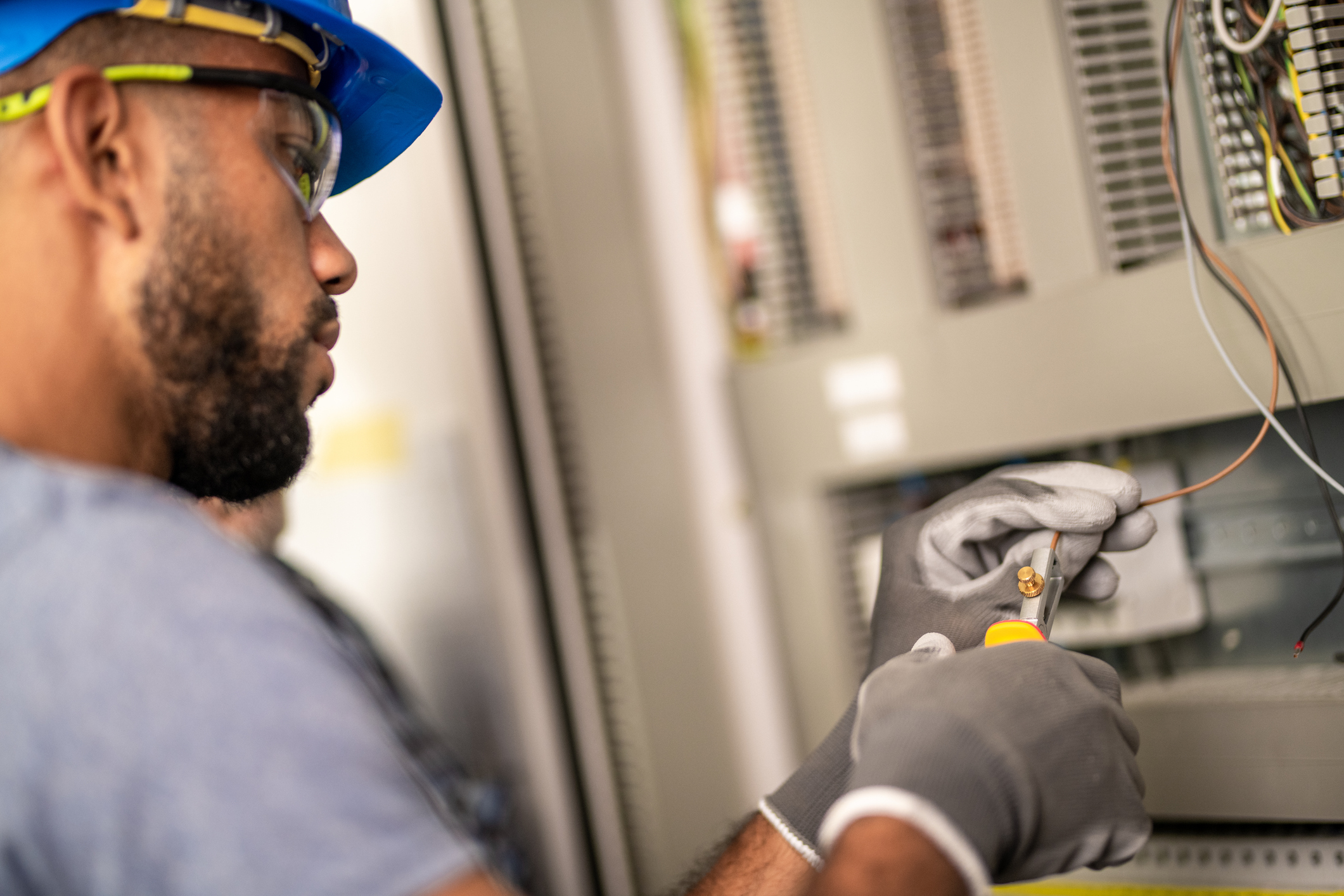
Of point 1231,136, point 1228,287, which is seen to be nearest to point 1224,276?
point 1228,287

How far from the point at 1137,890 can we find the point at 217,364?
952mm

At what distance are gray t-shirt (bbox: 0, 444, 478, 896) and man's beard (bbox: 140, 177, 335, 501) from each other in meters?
0.18

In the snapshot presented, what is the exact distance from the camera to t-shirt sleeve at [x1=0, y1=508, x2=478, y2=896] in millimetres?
476

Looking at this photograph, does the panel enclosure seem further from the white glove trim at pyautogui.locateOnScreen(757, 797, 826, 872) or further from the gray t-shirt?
the gray t-shirt

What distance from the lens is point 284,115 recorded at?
30.7 inches

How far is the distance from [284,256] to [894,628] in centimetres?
60

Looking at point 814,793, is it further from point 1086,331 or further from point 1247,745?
point 1086,331

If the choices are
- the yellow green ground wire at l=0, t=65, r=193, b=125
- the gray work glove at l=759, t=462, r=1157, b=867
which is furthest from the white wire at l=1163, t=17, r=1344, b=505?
the yellow green ground wire at l=0, t=65, r=193, b=125

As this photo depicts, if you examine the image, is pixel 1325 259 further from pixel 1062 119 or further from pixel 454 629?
pixel 454 629

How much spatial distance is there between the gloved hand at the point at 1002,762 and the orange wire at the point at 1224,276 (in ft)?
0.77

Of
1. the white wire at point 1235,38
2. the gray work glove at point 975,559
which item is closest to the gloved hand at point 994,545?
the gray work glove at point 975,559

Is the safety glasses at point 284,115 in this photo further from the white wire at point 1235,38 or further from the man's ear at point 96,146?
the white wire at point 1235,38

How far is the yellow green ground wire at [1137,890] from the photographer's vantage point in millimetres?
866

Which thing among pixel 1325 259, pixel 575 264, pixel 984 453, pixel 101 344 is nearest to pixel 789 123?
pixel 575 264
